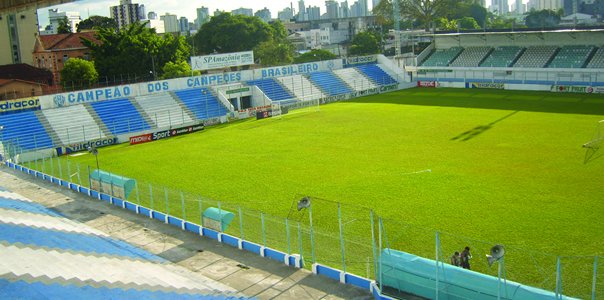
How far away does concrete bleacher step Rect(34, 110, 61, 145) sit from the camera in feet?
139

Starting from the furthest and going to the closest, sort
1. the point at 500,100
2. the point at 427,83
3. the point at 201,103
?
the point at 427,83 < the point at 201,103 < the point at 500,100

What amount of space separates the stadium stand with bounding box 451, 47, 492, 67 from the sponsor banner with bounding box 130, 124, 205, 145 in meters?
31.2

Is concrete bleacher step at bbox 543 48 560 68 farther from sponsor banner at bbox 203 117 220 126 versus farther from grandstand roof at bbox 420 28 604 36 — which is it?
sponsor banner at bbox 203 117 220 126

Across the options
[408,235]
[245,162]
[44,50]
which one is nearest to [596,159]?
[408,235]

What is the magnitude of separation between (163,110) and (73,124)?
7.36 m

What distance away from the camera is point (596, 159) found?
29.5 meters

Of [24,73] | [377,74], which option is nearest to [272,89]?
[377,74]

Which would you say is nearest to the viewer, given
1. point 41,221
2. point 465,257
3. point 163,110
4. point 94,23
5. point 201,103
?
point 465,257

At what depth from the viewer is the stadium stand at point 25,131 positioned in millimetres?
41188

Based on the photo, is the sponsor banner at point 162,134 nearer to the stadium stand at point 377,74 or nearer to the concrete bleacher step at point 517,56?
the stadium stand at point 377,74

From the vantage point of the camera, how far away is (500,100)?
170 feet

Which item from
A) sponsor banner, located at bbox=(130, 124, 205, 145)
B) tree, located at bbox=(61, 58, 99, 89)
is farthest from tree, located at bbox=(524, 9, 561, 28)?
sponsor banner, located at bbox=(130, 124, 205, 145)

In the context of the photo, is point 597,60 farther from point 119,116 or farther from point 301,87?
point 119,116

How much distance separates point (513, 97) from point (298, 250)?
39879 mm
